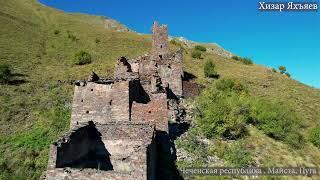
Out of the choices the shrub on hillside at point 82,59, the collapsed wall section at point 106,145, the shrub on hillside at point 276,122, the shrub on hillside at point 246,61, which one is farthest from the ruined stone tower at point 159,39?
the shrub on hillside at point 246,61

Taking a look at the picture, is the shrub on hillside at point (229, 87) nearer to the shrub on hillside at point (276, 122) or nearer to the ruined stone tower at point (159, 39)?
the shrub on hillside at point (276, 122)

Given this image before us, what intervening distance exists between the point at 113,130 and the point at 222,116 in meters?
11.2

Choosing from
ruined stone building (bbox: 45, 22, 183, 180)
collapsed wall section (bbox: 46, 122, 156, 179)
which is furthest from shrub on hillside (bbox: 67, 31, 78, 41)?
collapsed wall section (bbox: 46, 122, 156, 179)

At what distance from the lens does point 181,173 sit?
2127 centimetres

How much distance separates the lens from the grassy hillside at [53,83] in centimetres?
2702

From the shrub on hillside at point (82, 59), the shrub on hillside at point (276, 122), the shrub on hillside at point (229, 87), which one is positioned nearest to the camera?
the shrub on hillside at point (276, 122)

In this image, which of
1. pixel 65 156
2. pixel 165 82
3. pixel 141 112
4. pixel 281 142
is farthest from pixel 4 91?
pixel 281 142

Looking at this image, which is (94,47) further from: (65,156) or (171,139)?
A: (65,156)

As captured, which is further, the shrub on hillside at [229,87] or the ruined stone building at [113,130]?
the shrub on hillside at [229,87]

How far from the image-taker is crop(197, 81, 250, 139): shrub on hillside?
26.7m

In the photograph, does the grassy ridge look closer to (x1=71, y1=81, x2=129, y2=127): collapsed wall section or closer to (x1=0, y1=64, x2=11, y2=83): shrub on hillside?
(x1=0, y1=64, x2=11, y2=83): shrub on hillside

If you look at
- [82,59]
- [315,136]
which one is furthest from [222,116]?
[82,59]

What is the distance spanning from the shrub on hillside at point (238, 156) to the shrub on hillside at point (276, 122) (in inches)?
225

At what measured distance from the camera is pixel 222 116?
28156 mm
